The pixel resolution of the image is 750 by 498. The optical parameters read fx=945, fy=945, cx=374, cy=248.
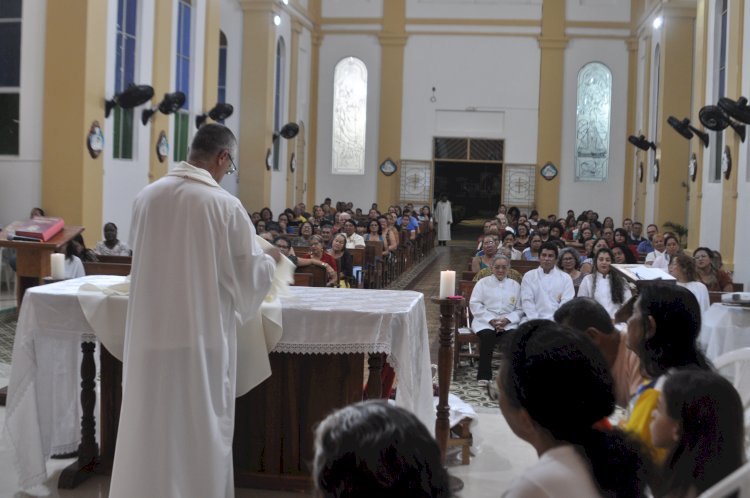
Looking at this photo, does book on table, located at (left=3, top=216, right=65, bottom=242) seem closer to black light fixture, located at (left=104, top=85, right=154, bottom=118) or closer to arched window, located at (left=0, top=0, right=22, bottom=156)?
arched window, located at (left=0, top=0, right=22, bottom=156)

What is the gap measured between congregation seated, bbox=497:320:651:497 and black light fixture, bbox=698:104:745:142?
11622mm

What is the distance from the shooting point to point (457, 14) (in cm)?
2522

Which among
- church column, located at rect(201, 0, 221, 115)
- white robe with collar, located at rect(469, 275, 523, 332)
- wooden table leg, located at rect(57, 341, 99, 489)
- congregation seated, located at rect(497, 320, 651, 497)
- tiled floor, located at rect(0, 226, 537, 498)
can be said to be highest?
church column, located at rect(201, 0, 221, 115)

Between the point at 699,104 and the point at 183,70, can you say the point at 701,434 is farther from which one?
the point at 183,70

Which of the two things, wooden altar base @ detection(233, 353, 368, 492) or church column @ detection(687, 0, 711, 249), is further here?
church column @ detection(687, 0, 711, 249)

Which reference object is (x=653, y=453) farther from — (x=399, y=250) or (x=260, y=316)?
(x=399, y=250)

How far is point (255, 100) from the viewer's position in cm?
2036

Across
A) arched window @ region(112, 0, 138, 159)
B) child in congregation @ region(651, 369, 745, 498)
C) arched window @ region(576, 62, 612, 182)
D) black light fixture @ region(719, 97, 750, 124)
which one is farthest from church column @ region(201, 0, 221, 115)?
child in congregation @ region(651, 369, 745, 498)

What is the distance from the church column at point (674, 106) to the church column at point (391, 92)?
24.9 feet

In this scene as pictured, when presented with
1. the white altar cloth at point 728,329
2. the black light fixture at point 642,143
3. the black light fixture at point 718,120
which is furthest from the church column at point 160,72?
the black light fixture at point 642,143

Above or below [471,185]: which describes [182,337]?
below

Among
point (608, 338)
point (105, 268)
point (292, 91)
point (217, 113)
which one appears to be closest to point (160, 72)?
point (217, 113)

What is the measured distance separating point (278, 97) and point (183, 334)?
1883 centimetres

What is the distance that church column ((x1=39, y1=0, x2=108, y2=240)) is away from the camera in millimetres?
11938
